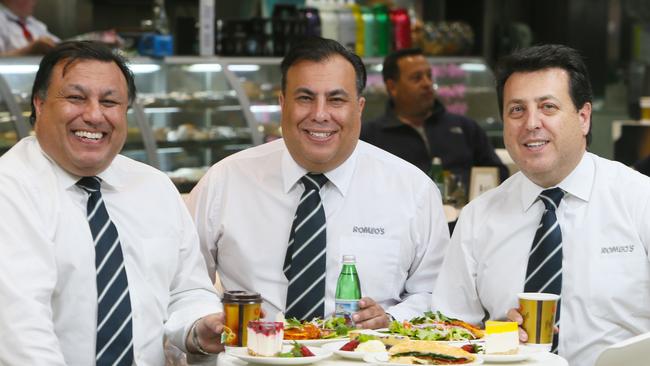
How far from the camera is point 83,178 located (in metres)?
3.71

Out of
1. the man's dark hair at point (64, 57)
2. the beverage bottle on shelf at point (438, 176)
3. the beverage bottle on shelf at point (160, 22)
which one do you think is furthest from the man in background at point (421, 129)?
the man's dark hair at point (64, 57)

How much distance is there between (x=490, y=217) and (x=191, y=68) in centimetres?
429

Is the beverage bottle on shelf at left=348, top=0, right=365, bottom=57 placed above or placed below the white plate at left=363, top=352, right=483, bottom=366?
above

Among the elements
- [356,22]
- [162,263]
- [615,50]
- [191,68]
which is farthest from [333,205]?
[615,50]

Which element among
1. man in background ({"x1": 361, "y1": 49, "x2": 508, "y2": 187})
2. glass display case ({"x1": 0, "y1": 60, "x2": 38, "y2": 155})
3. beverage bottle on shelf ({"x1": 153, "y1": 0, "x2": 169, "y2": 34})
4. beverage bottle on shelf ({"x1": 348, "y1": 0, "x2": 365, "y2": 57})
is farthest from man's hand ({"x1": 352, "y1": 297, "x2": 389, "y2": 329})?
beverage bottle on shelf ({"x1": 348, "y1": 0, "x2": 365, "y2": 57})

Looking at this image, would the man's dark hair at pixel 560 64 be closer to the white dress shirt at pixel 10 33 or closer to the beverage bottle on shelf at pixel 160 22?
the beverage bottle on shelf at pixel 160 22

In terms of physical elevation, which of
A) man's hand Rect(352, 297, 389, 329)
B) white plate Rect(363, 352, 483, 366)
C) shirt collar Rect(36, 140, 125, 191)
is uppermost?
shirt collar Rect(36, 140, 125, 191)

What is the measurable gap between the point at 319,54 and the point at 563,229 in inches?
40.6

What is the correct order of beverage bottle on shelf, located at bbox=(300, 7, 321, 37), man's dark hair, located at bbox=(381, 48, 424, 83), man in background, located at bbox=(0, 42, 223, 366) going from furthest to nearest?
beverage bottle on shelf, located at bbox=(300, 7, 321, 37), man's dark hair, located at bbox=(381, 48, 424, 83), man in background, located at bbox=(0, 42, 223, 366)

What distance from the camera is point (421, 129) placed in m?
8.06

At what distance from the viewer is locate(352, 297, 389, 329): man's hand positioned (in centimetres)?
366

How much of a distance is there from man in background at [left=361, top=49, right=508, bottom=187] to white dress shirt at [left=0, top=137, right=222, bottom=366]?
3989mm

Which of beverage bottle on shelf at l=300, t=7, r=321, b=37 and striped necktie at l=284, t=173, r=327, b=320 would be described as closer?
striped necktie at l=284, t=173, r=327, b=320

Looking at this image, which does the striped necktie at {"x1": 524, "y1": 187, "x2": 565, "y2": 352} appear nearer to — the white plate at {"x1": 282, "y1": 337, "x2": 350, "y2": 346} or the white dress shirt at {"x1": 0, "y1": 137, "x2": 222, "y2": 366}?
the white plate at {"x1": 282, "y1": 337, "x2": 350, "y2": 346}
